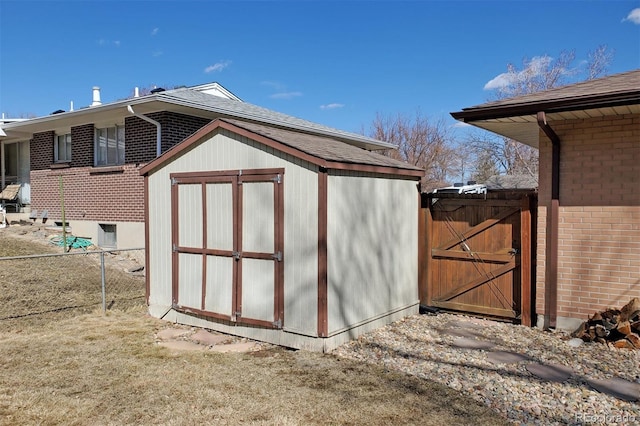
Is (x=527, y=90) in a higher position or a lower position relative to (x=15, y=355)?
higher

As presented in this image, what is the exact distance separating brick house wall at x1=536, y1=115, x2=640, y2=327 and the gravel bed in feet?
2.28

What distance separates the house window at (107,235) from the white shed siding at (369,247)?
8.13m

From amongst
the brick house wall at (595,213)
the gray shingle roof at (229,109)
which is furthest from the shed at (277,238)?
the gray shingle roof at (229,109)

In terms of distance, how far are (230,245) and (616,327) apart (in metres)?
4.70

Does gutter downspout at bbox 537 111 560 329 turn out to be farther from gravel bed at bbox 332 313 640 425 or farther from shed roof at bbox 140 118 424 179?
shed roof at bbox 140 118 424 179

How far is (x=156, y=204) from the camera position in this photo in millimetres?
6699

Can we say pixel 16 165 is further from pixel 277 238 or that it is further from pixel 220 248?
pixel 277 238

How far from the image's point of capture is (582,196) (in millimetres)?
5684

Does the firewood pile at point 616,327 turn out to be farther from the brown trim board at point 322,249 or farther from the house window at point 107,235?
the house window at point 107,235

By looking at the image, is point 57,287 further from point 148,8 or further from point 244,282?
point 148,8

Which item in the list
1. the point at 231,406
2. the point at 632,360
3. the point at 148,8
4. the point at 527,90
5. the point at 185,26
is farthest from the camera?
the point at 527,90

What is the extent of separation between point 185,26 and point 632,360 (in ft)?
54.5

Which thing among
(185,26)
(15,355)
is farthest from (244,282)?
(185,26)

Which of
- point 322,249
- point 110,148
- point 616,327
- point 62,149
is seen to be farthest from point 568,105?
point 62,149
